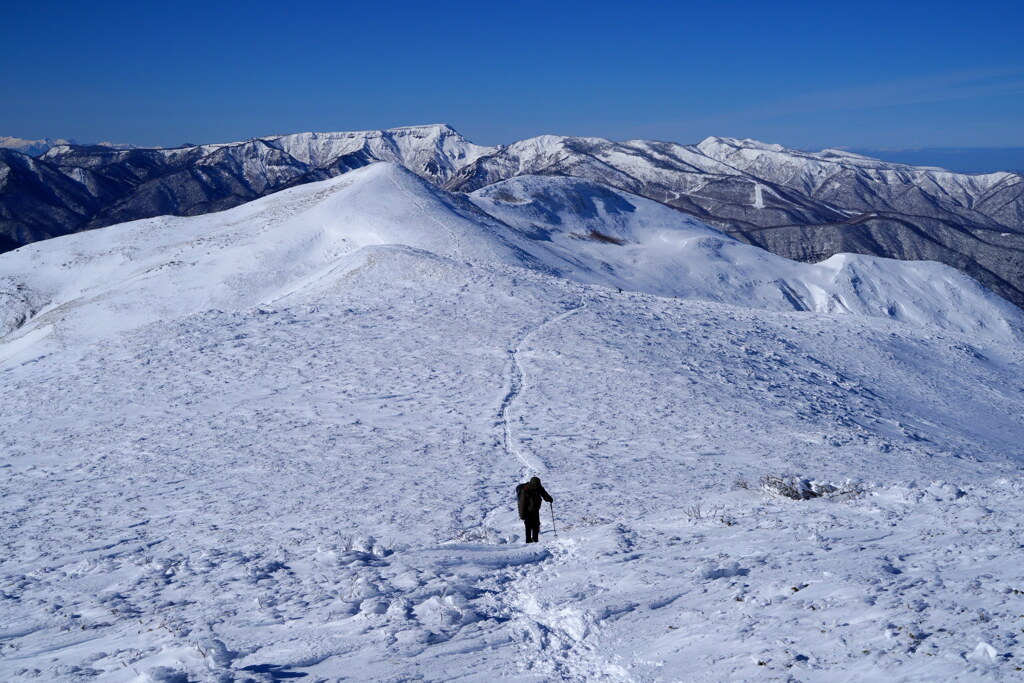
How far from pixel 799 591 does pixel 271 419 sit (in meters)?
13.6

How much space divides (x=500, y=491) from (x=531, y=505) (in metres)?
3.00

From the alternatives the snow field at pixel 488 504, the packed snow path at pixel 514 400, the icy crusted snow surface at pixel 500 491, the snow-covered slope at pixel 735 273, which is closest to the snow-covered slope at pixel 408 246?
the snow-covered slope at pixel 735 273

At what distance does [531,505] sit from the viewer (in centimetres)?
1127

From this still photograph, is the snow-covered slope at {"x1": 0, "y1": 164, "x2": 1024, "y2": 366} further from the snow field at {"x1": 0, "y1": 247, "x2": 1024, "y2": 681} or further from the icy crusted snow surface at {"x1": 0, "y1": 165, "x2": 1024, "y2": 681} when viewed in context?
the snow field at {"x1": 0, "y1": 247, "x2": 1024, "y2": 681}

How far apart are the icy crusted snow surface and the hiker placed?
48 cm

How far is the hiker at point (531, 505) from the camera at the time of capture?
37.0 feet

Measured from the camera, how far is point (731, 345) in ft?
87.7

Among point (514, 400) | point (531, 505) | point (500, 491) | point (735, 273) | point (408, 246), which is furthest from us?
point (735, 273)

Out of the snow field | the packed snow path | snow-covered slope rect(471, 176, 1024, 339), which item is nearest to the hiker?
the snow field

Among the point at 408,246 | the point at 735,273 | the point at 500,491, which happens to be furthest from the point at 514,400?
the point at 735,273

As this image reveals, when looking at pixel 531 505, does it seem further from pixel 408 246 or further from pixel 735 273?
pixel 735 273

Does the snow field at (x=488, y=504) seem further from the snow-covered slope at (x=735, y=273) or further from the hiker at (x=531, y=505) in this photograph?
the snow-covered slope at (x=735, y=273)

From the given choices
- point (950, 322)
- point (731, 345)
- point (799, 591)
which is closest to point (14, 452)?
point (799, 591)

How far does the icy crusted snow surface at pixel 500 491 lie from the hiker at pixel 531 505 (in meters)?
0.48
